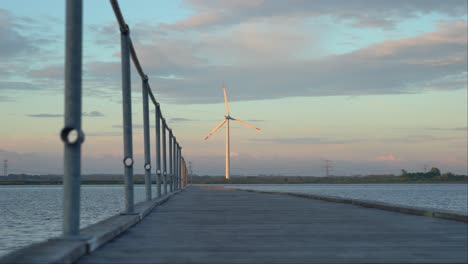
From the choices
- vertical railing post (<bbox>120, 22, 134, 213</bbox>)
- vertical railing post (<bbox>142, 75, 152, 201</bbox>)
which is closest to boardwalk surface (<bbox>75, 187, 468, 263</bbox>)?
vertical railing post (<bbox>120, 22, 134, 213</bbox>)

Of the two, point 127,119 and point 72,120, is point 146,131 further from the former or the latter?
point 72,120

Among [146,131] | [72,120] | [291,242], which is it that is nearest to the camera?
[72,120]

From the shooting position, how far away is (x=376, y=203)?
32.5 m

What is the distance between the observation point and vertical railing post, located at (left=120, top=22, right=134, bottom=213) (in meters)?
24.1

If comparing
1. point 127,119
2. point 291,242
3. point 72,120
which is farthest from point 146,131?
point 72,120

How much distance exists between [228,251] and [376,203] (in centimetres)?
1988

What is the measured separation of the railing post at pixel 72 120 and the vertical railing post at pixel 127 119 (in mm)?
9859

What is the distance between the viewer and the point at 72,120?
13852 millimetres

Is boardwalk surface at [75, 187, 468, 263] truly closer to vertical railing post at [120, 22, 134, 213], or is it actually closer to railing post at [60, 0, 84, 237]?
railing post at [60, 0, 84, 237]

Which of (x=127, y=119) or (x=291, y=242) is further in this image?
(x=127, y=119)

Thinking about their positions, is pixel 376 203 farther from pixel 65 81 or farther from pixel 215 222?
pixel 65 81

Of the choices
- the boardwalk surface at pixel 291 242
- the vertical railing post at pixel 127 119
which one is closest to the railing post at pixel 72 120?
the boardwalk surface at pixel 291 242

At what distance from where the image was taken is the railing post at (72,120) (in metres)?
13.6

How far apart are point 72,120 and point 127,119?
34.4 ft
